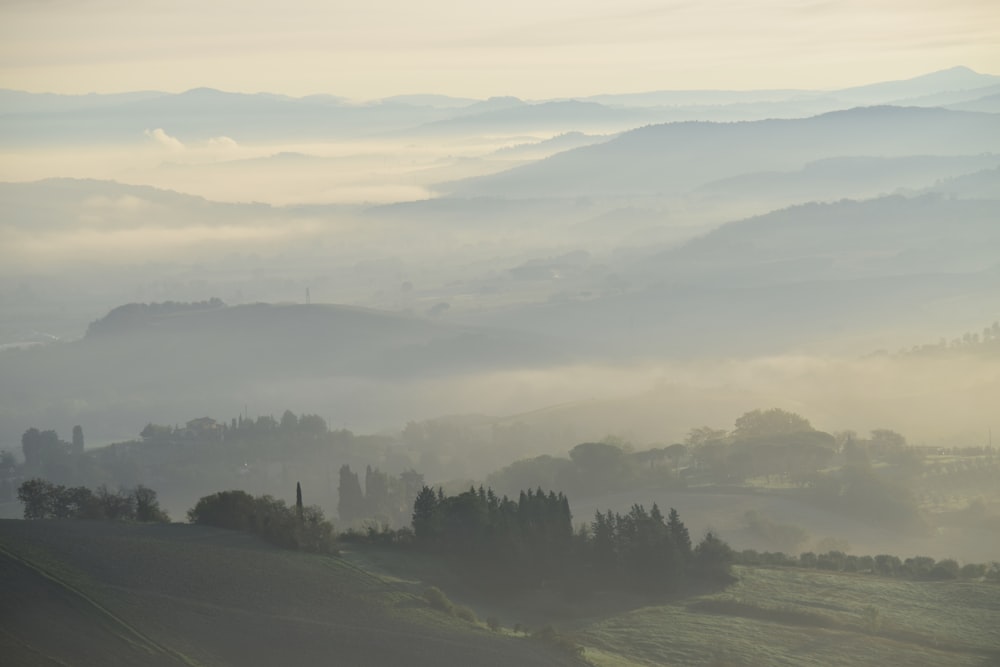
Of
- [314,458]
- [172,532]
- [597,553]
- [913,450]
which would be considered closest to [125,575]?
[172,532]

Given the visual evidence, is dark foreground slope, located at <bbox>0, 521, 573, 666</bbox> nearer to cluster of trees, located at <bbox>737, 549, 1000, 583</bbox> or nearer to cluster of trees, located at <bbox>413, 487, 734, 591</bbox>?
cluster of trees, located at <bbox>413, 487, 734, 591</bbox>

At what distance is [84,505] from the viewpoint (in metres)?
84.4

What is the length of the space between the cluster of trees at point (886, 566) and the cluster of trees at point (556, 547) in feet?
22.4

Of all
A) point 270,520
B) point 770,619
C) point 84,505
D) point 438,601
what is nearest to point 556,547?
point 438,601

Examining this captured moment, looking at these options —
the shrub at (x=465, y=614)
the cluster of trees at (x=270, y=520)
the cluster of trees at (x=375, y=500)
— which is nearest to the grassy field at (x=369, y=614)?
the shrub at (x=465, y=614)

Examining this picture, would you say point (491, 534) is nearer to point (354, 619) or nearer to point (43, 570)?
point (354, 619)

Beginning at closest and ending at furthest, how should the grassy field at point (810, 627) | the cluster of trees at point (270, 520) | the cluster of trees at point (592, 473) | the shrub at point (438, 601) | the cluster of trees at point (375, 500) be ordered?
1. the grassy field at point (810, 627)
2. the shrub at point (438, 601)
3. the cluster of trees at point (270, 520)
4. the cluster of trees at point (375, 500)
5. the cluster of trees at point (592, 473)

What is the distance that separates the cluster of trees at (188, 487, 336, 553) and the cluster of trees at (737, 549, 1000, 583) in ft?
93.3

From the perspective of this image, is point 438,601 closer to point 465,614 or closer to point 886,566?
point 465,614

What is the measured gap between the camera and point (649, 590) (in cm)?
7906

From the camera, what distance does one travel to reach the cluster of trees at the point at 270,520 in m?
76.2

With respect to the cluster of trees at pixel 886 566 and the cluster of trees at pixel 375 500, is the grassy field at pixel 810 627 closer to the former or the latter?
the cluster of trees at pixel 886 566


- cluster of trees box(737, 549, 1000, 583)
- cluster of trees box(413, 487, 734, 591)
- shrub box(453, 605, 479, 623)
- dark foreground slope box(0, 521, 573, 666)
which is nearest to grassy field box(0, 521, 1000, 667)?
dark foreground slope box(0, 521, 573, 666)

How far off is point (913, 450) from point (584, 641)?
9254 centimetres
